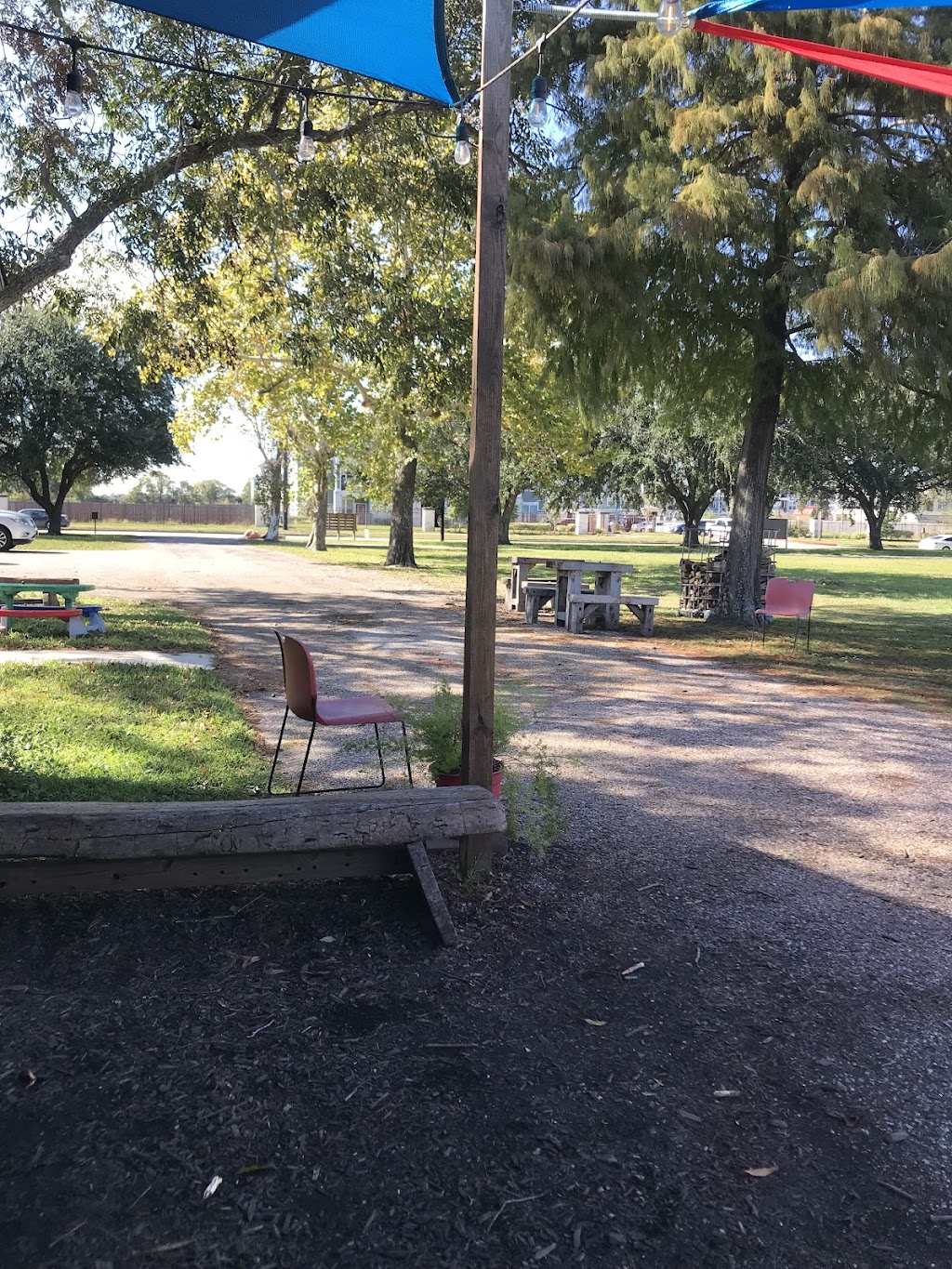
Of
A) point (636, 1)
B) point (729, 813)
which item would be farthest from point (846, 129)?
point (729, 813)

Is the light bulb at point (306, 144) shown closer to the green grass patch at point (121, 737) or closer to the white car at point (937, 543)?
the green grass patch at point (121, 737)

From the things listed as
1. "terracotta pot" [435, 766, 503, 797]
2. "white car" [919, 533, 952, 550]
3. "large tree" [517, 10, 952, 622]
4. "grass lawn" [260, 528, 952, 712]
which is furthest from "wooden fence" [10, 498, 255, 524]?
"terracotta pot" [435, 766, 503, 797]

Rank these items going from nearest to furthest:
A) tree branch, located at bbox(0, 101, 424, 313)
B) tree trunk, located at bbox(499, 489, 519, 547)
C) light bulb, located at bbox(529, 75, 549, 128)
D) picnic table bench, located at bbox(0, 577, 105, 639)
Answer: light bulb, located at bbox(529, 75, 549, 128)
tree branch, located at bbox(0, 101, 424, 313)
picnic table bench, located at bbox(0, 577, 105, 639)
tree trunk, located at bbox(499, 489, 519, 547)

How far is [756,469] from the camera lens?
555 inches

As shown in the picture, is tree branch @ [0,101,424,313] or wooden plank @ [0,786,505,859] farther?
tree branch @ [0,101,424,313]

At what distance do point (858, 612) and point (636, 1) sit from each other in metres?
10.7

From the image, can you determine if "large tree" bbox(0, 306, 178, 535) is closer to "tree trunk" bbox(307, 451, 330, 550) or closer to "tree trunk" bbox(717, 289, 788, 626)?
"tree trunk" bbox(307, 451, 330, 550)

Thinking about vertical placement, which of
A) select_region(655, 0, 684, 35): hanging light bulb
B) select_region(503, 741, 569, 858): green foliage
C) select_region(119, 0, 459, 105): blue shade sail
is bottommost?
select_region(503, 741, 569, 858): green foliage

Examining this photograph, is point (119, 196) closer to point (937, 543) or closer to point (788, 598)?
point (788, 598)

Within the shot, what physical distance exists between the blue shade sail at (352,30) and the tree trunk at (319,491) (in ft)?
90.2

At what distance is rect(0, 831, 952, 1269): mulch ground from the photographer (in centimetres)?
207

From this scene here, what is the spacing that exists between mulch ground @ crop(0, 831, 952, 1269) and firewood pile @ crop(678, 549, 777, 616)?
475 inches

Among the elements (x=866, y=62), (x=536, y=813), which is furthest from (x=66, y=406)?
(x=866, y=62)

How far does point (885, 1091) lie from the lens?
2.66m
